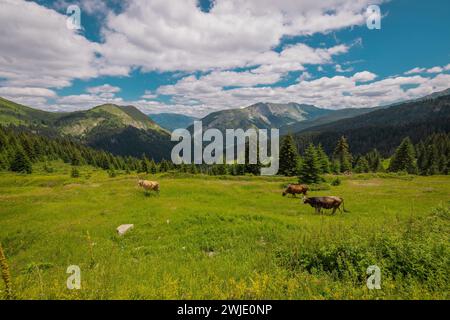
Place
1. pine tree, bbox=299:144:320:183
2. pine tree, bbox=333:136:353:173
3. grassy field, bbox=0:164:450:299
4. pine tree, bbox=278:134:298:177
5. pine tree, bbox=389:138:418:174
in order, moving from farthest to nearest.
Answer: pine tree, bbox=333:136:353:173 < pine tree, bbox=389:138:418:174 < pine tree, bbox=278:134:298:177 < pine tree, bbox=299:144:320:183 < grassy field, bbox=0:164:450:299

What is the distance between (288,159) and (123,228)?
53.3m

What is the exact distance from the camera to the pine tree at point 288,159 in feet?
204

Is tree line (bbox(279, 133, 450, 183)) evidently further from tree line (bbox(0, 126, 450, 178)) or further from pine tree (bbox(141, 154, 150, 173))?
pine tree (bbox(141, 154, 150, 173))

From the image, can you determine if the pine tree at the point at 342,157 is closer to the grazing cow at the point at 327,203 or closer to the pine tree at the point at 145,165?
the grazing cow at the point at 327,203

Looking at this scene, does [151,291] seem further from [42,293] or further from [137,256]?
[137,256]

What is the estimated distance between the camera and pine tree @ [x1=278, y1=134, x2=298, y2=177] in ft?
204

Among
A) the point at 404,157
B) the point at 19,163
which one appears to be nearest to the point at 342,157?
the point at 404,157

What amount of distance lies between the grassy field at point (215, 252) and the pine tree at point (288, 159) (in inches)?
1503

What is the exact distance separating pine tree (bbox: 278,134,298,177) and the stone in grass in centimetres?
5196

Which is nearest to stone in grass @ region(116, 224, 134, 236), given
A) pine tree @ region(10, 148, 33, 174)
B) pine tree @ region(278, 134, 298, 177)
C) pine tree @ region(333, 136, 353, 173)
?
pine tree @ region(278, 134, 298, 177)

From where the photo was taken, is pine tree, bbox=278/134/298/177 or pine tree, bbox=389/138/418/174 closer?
pine tree, bbox=278/134/298/177

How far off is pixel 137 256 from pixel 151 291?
5.60 metres
